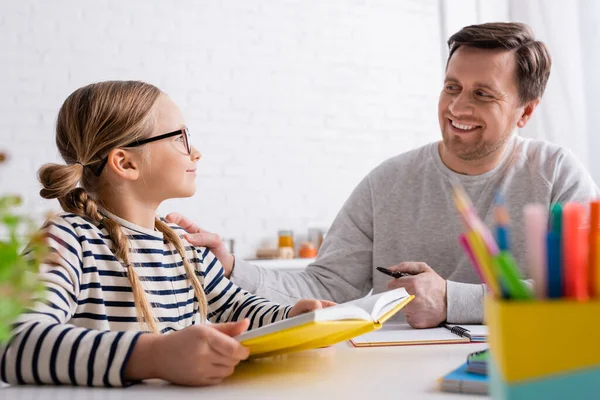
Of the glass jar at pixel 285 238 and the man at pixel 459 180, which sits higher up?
the man at pixel 459 180

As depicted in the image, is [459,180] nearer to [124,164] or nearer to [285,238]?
[124,164]

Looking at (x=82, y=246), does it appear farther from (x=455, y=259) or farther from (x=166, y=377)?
(x=455, y=259)

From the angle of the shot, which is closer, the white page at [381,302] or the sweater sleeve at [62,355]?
the sweater sleeve at [62,355]

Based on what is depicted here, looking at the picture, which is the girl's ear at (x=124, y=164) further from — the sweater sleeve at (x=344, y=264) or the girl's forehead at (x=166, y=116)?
the sweater sleeve at (x=344, y=264)

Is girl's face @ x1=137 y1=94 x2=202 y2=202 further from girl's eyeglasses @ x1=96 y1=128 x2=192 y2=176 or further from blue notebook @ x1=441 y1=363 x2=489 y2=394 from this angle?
blue notebook @ x1=441 y1=363 x2=489 y2=394

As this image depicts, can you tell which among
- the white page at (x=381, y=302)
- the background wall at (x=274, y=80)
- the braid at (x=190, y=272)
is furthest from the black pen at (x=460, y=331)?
the background wall at (x=274, y=80)

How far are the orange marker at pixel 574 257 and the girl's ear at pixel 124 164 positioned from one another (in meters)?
0.99

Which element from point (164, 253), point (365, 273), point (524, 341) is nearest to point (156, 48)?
point (365, 273)

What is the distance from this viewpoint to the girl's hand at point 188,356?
735mm

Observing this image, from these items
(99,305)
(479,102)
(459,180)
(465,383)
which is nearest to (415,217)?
(459,180)

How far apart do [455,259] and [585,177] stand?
40 cm

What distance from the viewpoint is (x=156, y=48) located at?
3.54m

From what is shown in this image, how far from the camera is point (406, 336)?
3.91 ft

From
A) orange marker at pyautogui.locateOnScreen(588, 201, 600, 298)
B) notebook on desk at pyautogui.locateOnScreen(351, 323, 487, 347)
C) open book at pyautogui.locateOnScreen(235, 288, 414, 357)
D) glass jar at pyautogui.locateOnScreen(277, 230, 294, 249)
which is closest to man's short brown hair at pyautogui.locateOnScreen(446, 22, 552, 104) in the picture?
notebook on desk at pyautogui.locateOnScreen(351, 323, 487, 347)
